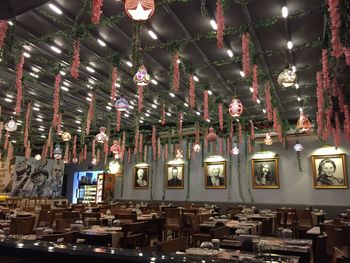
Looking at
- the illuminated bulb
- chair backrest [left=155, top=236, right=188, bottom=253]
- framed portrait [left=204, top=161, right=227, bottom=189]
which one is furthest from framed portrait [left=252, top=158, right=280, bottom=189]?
chair backrest [left=155, top=236, right=188, bottom=253]

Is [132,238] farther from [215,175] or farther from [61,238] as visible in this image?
[215,175]

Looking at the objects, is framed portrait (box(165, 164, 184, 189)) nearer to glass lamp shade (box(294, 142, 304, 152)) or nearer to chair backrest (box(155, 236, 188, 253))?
glass lamp shade (box(294, 142, 304, 152))

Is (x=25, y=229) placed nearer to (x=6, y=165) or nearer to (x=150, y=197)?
(x=150, y=197)

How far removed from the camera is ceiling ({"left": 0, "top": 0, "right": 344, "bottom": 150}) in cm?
574

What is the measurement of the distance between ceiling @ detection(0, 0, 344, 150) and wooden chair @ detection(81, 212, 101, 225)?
363 centimetres

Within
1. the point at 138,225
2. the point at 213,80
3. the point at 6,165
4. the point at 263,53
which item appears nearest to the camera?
the point at 138,225

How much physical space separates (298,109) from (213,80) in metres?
4.80

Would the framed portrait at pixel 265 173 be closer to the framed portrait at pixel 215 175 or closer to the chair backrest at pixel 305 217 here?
the framed portrait at pixel 215 175

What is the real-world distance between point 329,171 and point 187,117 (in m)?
6.05

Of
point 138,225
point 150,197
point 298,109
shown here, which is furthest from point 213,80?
point 150,197

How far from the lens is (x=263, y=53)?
7262 mm

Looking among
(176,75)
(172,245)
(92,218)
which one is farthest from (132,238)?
(176,75)

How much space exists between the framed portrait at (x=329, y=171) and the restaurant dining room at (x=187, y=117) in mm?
48

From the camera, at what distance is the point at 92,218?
6.11m
